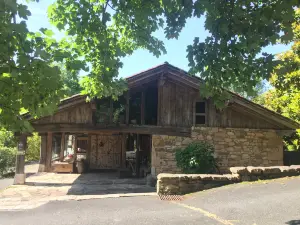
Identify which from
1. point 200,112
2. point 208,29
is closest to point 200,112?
point 200,112

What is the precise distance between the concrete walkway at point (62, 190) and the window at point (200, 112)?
3803mm

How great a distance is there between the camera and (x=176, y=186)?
960cm

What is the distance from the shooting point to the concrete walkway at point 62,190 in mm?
9328

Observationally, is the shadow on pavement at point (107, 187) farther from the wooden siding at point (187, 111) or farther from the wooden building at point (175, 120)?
the wooden siding at point (187, 111)

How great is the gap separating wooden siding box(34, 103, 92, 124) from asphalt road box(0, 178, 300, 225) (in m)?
4.88

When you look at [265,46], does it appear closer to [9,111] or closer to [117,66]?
[117,66]

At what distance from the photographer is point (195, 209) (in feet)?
24.7

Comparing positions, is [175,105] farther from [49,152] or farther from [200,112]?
[49,152]

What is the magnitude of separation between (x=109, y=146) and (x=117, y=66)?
12.6 metres

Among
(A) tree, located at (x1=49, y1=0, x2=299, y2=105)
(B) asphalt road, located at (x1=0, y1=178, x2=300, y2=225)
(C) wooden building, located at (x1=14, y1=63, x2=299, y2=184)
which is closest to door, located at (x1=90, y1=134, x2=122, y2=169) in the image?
(C) wooden building, located at (x1=14, y1=63, x2=299, y2=184)


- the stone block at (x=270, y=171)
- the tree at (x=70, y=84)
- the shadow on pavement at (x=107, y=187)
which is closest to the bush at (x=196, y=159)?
the shadow on pavement at (x=107, y=187)

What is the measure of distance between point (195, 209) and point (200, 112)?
23.5 ft

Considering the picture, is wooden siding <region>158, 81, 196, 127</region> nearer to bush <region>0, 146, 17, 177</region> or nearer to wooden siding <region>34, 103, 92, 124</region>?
wooden siding <region>34, 103, 92, 124</region>

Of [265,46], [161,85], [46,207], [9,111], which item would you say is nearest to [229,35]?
[265,46]
